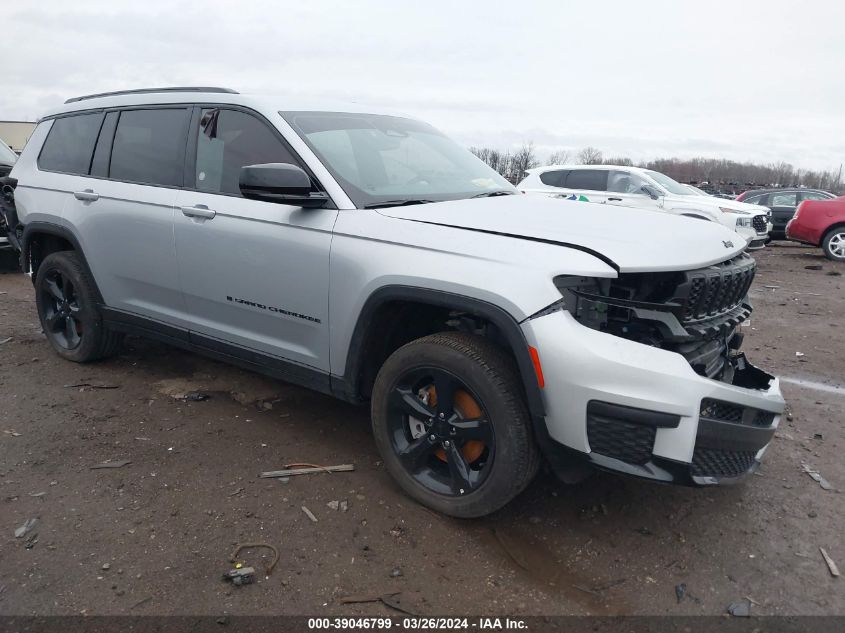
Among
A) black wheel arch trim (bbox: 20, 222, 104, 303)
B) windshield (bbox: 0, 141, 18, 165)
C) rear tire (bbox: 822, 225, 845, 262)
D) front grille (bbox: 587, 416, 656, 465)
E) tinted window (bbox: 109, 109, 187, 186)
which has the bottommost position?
rear tire (bbox: 822, 225, 845, 262)

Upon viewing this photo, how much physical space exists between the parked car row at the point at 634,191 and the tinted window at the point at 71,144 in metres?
8.13

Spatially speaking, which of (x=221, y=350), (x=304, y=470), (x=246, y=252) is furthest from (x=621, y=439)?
(x=221, y=350)

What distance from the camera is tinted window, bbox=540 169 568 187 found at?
1213 centimetres

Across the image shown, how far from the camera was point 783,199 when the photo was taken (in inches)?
→ 677

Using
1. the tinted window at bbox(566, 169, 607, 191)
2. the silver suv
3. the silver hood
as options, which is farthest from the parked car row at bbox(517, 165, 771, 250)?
the silver hood

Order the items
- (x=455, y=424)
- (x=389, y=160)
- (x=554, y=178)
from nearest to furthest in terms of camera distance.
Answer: (x=455, y=424) → (x=389, y=160) → (x=554, y=178)

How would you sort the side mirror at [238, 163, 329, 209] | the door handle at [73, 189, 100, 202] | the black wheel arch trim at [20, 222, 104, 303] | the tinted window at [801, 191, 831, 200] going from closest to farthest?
the side mirror at [238, 163, 329, 209] → the door handle at [73, 189, 100, 202] → the black wheel arch trim at [20, 222, 104, 303] → the tinted window at [801, 191, 831, 200]

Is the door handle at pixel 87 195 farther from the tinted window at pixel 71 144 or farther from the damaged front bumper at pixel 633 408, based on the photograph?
the damaged front bumper at pixel 633 408

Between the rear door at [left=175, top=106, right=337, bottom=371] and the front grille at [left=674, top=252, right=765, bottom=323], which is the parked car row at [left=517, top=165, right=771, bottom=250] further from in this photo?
the front grille at [left=674, top=252, right=765, bottom=323]

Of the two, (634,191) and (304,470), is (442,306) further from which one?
(634,191)

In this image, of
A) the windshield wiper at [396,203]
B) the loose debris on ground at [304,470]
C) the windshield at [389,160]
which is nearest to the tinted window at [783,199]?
the windshield at [389,160]

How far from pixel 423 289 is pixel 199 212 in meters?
1.58

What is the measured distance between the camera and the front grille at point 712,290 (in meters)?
2.56

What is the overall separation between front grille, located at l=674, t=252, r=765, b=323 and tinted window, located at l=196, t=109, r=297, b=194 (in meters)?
2.01
